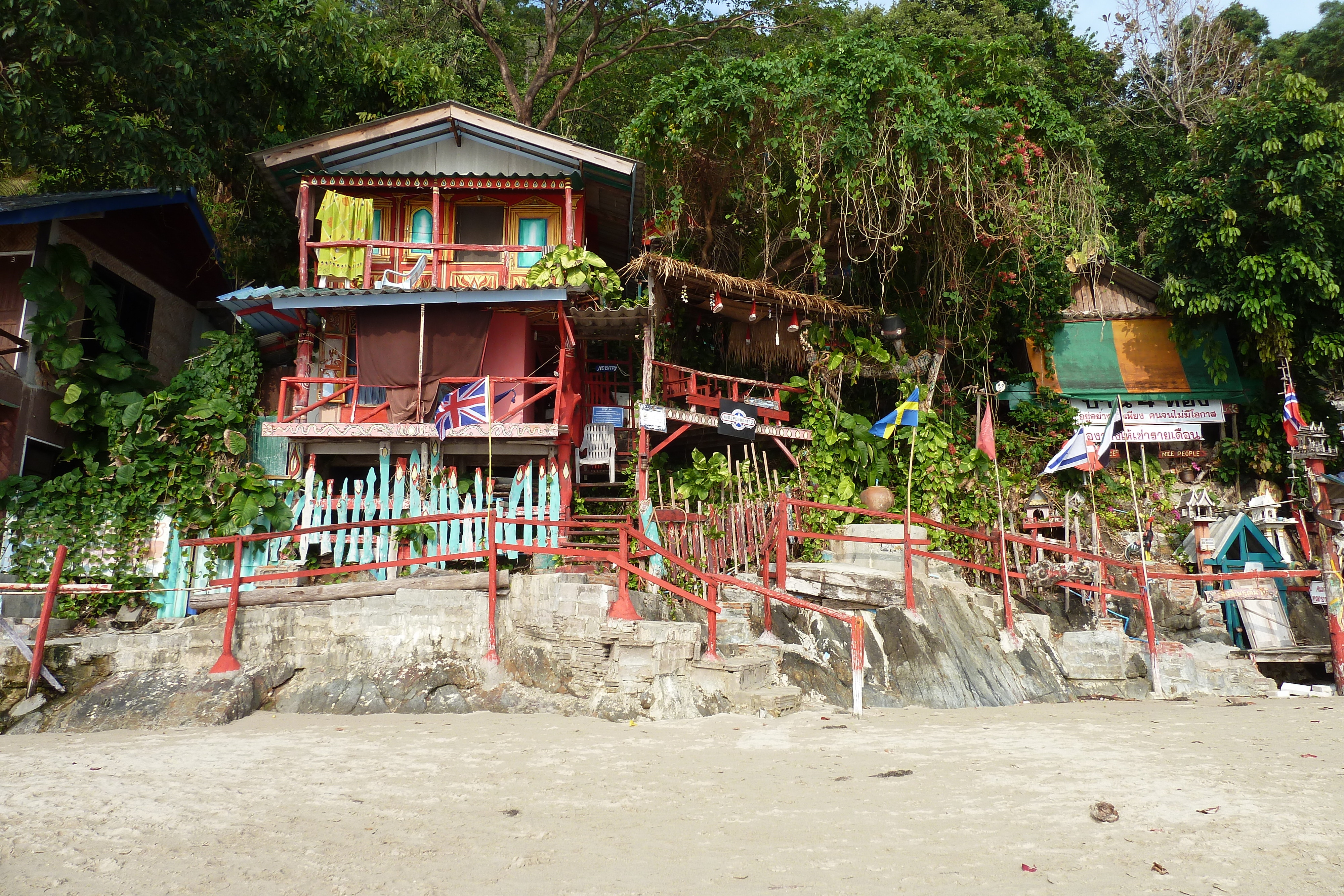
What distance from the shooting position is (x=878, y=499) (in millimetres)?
13656

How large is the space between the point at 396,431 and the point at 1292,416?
49.6ft

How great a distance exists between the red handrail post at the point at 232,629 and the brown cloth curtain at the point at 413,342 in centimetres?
496

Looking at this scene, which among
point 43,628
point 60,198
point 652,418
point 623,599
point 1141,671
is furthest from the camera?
point 652,418

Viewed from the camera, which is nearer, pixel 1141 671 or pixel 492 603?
pixel 492 603

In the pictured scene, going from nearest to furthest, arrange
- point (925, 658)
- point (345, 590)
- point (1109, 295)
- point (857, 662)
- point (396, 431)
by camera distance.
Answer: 1. point (857, 662)
2. point (345, 590)
3. point (925, 658)
4. point (396, 431)
5. point (1109, 295)

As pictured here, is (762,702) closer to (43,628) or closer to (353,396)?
(43,628)

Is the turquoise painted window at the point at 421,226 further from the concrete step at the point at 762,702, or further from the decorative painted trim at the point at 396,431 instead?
the concrete step at the point at 762,702

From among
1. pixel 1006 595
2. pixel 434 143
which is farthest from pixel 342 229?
pixel 1006 595

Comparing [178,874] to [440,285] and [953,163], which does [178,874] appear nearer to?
[440,285]

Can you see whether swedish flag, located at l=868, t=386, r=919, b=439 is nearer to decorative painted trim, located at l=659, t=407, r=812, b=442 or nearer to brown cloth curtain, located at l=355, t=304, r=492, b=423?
decorative painted trim, located at l=659, t=407, r=812, b=442

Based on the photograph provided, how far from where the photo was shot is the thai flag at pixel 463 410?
1279 centimetres

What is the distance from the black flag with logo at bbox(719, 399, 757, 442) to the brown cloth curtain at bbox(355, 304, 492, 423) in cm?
416

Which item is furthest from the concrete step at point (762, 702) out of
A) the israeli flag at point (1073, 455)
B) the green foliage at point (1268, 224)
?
the green foliage at point (1268, 224)

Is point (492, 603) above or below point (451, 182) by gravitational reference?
below
